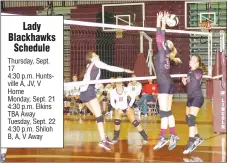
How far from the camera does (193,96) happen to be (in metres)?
6.73

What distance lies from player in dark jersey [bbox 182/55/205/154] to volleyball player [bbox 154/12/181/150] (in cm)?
20

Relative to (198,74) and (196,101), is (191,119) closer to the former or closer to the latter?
(196,101)

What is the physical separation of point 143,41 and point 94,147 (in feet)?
6.16

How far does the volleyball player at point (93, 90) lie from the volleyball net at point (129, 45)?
0.08m

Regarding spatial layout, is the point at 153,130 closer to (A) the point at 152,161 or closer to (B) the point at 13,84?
(A) the point at 152,161

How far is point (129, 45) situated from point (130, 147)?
73.6 inches

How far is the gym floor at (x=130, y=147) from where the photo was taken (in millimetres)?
6590

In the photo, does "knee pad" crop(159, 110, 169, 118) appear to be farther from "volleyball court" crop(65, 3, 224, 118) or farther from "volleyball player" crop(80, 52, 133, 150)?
"volleyball player" crop(80, 52, 133, 150)

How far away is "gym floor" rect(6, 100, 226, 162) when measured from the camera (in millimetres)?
6590

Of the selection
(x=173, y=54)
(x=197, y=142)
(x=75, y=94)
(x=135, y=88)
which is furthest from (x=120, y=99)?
(x=197, y=142)

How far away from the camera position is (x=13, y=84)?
6.45 m

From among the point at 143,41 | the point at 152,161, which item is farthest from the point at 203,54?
the point at 152,161

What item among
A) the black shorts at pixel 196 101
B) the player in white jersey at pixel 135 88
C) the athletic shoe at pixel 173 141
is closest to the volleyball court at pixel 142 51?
the player in white jersey at pixel 135 88

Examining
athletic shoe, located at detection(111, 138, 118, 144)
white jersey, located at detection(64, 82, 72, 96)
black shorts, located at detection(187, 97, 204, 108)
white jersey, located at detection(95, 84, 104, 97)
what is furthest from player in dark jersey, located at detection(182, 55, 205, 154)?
white jersey, located at detection(64, 82, 72, 96)
